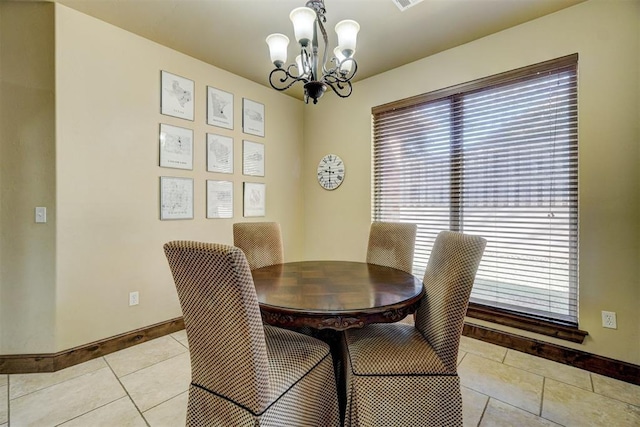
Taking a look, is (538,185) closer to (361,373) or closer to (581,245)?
(581,245)

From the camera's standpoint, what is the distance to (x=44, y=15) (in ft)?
6.97

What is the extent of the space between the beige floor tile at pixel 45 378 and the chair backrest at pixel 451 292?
2.35m

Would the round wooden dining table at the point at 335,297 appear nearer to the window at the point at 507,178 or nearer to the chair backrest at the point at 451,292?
the chair backrest at the point at 451,292

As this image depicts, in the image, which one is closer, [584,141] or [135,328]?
[584,141]

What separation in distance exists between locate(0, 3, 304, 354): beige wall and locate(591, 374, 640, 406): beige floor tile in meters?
3.32

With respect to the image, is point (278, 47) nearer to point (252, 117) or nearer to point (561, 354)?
point (252, 117)

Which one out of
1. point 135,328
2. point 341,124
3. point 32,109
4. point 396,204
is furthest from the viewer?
point 341,124

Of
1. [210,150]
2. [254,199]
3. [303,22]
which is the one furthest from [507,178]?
[210,150]

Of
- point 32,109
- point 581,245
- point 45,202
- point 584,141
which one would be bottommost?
point 581,245

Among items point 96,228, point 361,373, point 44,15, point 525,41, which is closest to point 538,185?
point 525,41

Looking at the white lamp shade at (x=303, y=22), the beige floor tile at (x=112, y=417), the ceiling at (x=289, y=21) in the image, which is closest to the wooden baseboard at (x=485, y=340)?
the beige floor tile at (x=112, y=417)

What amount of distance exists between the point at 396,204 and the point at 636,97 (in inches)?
74.5

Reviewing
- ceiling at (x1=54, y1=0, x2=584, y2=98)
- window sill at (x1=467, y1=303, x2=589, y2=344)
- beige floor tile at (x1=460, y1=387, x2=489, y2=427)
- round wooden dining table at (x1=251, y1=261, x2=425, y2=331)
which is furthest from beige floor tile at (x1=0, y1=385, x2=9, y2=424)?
window sill at (x1=467, y1=303, x2=589, y2=344)

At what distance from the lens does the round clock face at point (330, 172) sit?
363cm
